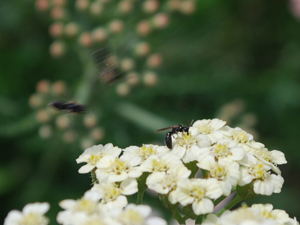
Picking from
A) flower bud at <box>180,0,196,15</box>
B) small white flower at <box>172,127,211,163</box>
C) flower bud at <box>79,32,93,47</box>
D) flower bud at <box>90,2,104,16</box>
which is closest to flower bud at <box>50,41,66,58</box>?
flower bud at <box>79,32,93,47</box>

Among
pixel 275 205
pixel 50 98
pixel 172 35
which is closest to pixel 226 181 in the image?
pixel 50 98

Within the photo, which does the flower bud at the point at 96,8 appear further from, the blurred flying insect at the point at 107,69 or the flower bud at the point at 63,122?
the flower bud at the point at 63,122

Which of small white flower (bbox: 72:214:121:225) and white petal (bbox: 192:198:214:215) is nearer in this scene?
small white flower (bbox: 72:214:121:225)

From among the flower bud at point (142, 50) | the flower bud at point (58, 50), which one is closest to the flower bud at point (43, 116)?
the flower bud at point (58, 50)

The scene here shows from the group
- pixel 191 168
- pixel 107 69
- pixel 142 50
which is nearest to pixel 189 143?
pixel 191 168

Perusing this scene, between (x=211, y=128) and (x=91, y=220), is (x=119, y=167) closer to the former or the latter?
(x=91, y=220)

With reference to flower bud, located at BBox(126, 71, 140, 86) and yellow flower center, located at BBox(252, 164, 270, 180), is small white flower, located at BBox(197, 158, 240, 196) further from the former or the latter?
flower bud, located at BBox(126, 71, 140, 86)
